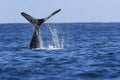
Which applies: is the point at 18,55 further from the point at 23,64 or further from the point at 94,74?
the point at 94,74

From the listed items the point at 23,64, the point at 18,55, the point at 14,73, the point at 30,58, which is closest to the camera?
Answer: the point at 14,73

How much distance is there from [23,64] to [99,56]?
4.49m

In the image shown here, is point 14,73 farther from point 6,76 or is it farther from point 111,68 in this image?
point 111,68

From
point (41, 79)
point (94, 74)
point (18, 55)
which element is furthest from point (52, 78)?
point (18, 55)

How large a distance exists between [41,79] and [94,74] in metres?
1.96

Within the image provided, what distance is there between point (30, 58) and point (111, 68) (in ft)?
15.2

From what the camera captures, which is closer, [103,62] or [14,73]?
[14,73]

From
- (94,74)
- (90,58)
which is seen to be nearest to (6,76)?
(94,74)

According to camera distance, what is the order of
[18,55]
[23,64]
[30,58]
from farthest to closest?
[18,55] < [30,58] < [23,64]

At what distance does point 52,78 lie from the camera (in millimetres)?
15414

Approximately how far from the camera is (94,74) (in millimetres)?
16141

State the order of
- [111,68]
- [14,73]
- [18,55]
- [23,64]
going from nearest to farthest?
[14,73] < [111,68] < [23,64] < [18,55]

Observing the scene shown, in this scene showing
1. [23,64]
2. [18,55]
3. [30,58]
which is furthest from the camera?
[18,55]

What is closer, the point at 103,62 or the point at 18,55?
the point at 103,62
